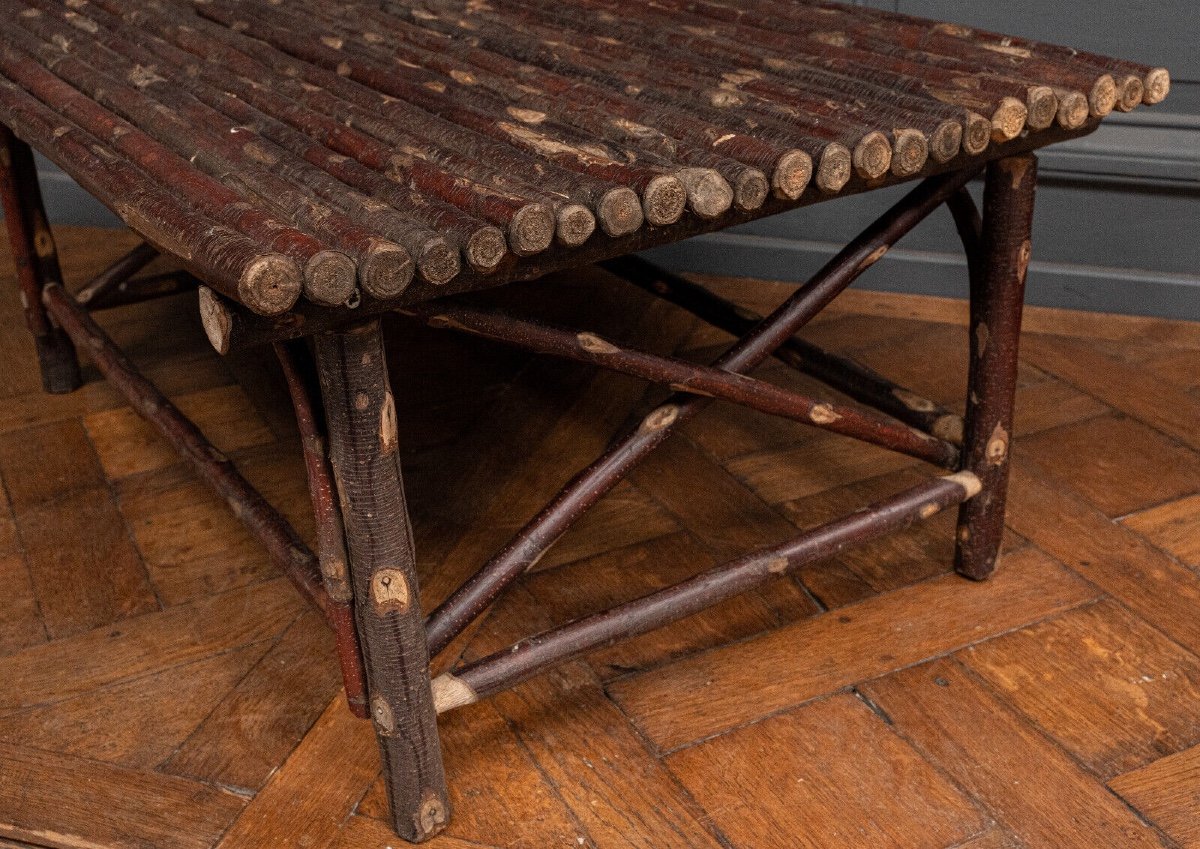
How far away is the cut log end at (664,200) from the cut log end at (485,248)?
0.30 ft

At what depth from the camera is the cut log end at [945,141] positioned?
859 millimetres

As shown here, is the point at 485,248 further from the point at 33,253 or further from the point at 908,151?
the point at 33,253

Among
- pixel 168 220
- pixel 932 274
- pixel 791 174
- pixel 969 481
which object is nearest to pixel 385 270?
pixel 168 220

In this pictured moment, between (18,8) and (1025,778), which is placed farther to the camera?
(18,8)

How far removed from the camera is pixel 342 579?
848mm

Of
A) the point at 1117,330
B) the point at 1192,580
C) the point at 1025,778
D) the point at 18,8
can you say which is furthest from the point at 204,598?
the point at 1117,330

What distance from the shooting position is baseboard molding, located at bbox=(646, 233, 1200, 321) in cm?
165

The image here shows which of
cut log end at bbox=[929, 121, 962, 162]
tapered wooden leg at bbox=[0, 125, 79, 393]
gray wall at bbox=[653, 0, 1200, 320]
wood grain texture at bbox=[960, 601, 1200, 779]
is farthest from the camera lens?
gray wall at bbox=[653, 0, 1200, 320]

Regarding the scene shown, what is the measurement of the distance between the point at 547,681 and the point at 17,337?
98 cm

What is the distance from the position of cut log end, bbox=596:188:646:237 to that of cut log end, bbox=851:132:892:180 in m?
0.16

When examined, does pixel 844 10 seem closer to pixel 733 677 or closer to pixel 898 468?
pixel 898 468

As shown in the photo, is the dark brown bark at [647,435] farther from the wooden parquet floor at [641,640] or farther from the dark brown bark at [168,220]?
the dark brown bark at [168,220]

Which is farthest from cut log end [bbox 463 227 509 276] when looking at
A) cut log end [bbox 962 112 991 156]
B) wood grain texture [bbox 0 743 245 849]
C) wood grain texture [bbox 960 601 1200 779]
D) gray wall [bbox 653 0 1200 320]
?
gray wall [bbox 653 0 1200 320]

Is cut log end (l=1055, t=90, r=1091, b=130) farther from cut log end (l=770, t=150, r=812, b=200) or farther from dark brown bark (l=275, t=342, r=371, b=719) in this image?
dark brown bark (l=275, t=342, r=371, b=719)
